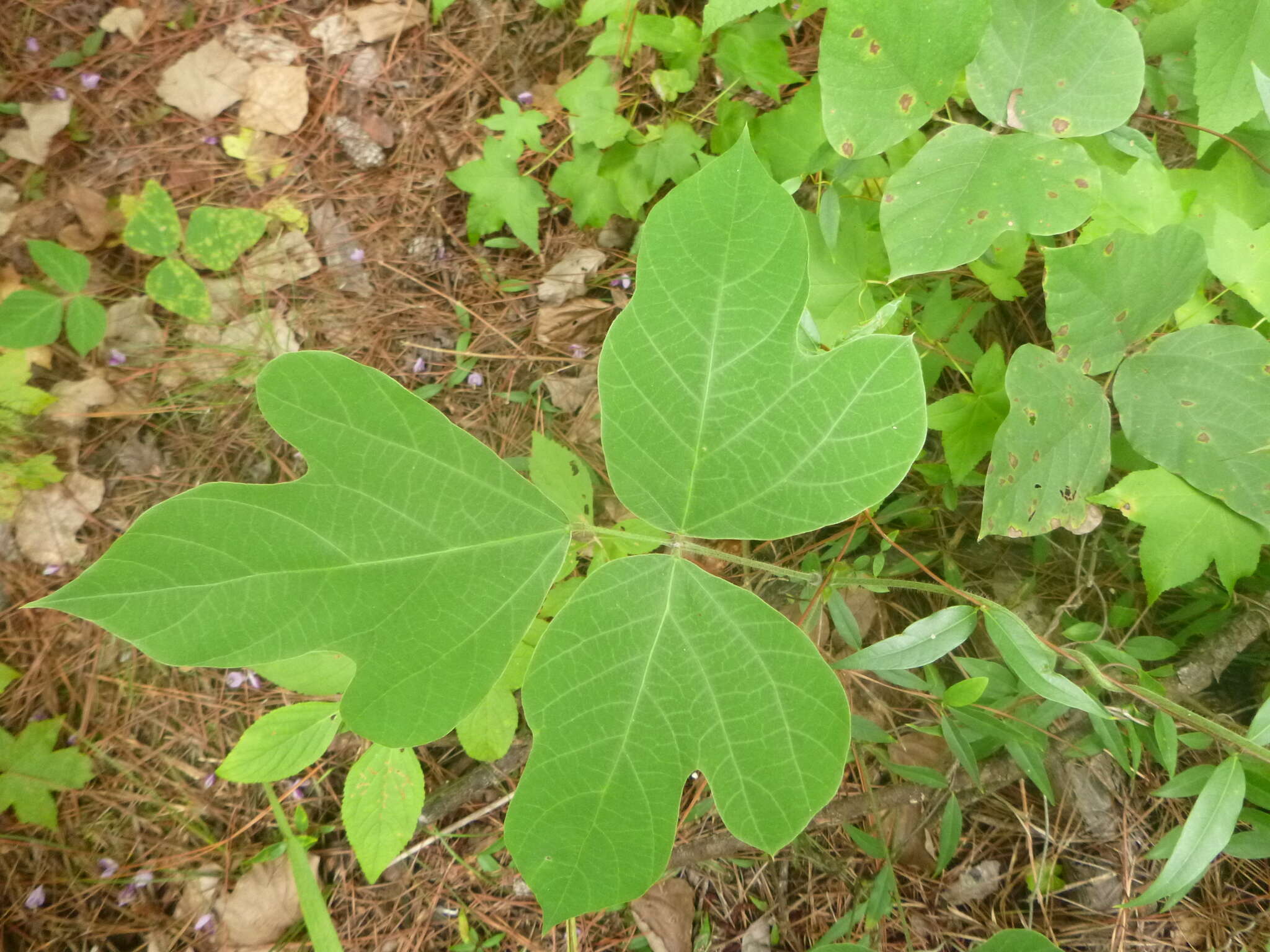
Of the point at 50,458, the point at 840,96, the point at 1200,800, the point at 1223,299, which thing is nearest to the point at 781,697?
the point at 1200,800

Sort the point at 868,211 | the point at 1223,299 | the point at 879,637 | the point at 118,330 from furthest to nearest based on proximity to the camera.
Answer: the point at 118,330, the point at 879,637, the point at 868,211, the point at 1223,299

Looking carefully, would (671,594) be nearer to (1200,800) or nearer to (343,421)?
(343,421)

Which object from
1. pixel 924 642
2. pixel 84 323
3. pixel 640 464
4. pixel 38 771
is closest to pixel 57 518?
pixel 84 323

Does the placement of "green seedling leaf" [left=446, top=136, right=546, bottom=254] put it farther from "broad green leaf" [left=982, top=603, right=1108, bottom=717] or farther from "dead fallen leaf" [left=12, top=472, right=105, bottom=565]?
"broad green leaf" [left=982, top=603, right=1108, bottom=717]

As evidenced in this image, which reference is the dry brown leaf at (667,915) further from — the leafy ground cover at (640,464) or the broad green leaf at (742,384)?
the broad green leaf at (742,384)

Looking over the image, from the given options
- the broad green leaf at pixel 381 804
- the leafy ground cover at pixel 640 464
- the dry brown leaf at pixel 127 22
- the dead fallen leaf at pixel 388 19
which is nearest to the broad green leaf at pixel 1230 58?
the leafy ground cover at pixel 640 464

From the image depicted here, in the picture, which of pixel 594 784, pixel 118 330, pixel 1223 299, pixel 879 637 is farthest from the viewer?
pixel 118 330
